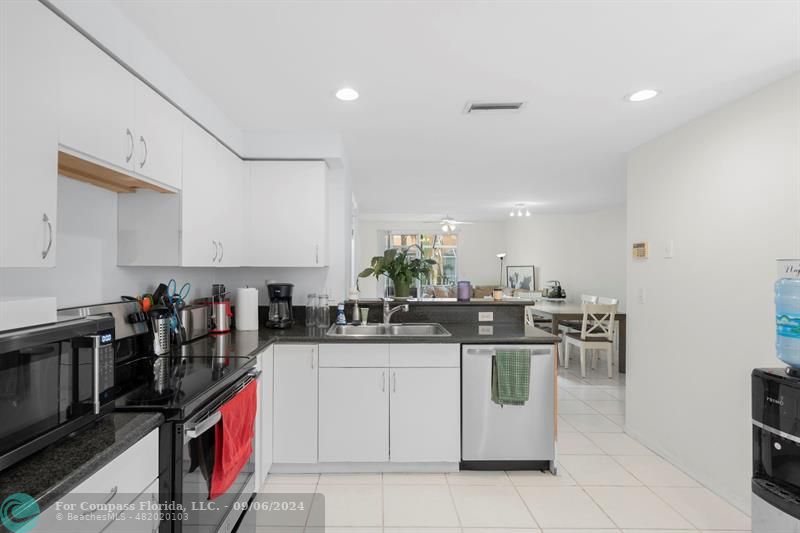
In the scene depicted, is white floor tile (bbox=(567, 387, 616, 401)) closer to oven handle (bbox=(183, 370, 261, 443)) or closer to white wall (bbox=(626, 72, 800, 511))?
white wall (bbox=(626, 72, 800, 511))

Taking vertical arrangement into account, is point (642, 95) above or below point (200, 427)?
above

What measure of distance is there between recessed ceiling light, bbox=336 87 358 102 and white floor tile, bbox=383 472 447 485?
2360mm

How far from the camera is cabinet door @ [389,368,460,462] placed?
9.06 feet

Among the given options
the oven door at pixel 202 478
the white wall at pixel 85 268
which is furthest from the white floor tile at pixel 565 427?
the white wall at pixel 85 268

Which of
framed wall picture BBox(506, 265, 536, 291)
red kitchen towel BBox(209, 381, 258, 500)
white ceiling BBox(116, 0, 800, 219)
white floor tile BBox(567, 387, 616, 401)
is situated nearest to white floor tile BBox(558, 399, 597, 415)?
white floor tile BBox(567, 387, 616, 401)

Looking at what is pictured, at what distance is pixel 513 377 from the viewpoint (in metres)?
2.72

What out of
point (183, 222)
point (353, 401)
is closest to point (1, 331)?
point (183, 222)

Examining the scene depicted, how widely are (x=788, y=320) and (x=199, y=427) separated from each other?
2474 mm

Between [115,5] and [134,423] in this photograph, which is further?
[115,5]

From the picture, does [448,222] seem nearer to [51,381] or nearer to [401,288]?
[401,288]

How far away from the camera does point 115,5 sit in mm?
1624

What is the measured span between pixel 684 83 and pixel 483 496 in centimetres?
256

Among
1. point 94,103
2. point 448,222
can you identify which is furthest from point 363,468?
point 448,222

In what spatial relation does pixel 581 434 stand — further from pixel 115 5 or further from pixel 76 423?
pixel 115 5
